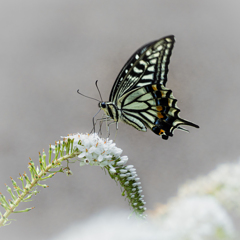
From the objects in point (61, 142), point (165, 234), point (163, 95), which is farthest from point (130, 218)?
point (163, 95)

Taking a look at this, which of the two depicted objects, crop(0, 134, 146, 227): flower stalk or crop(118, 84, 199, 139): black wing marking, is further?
crop(118, 84, 199, 139): black wing marking

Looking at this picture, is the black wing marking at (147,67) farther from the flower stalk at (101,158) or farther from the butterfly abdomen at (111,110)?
the flower stalk at (101,158)

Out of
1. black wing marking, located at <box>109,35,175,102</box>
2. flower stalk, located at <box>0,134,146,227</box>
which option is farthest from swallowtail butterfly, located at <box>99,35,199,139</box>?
flower stalk, located at <box>0,134,146,227</box>

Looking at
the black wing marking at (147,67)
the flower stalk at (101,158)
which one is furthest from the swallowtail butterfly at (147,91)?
the flower stalk at (101,158)

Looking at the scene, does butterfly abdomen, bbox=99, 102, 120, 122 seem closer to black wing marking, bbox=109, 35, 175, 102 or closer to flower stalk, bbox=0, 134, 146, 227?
black wing marking, bbox=109, 35, 175, 102

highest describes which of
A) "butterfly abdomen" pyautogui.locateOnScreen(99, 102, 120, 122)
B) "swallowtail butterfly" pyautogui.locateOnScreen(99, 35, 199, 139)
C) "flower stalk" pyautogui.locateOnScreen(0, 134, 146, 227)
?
"swallowtail butterfly" pyautogui.locateOnScreen(99, 35, 199, 139)

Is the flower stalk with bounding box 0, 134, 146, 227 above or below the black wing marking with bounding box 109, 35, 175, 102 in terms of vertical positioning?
below

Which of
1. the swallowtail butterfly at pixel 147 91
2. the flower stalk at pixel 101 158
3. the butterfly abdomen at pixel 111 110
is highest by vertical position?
the swallowtail butterfly at pixel 147 91

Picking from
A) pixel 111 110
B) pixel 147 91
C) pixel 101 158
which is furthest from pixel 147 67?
pixel 101 158
